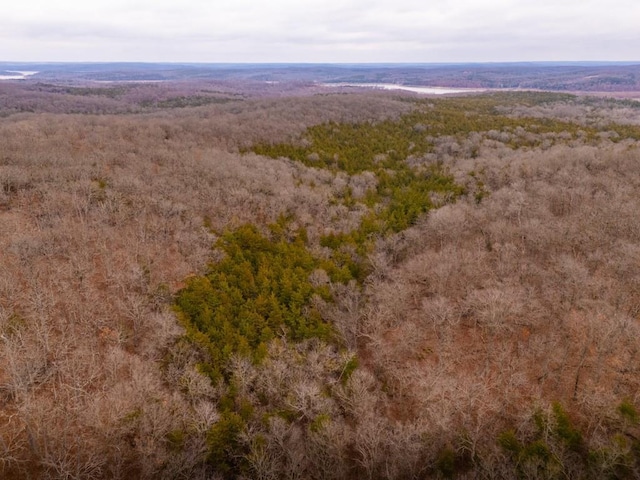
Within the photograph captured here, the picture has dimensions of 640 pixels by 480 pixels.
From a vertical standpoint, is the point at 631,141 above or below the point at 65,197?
above

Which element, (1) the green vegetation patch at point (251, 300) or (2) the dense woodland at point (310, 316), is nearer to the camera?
(2) the dense woodland at point (310, 316)

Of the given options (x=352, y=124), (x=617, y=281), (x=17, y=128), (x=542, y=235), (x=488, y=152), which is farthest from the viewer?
(x=352, y=124)

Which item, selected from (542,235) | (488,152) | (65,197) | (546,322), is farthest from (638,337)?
→ (65,197)

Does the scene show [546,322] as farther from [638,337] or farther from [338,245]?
[338,245]

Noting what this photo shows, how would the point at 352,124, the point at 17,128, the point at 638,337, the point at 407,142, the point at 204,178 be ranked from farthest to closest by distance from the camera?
1. the point at 352,124
2. the point at 407,142
3. the point at 17,128
4. the point at 204,178
5. the point at 638,337

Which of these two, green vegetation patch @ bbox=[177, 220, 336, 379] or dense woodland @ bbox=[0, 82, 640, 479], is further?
green vegetation patch @ bbox=[177, 220, 336, 379]

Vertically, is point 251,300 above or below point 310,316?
above

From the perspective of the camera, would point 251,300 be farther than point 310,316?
Yes

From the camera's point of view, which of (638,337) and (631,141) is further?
(631,141)
